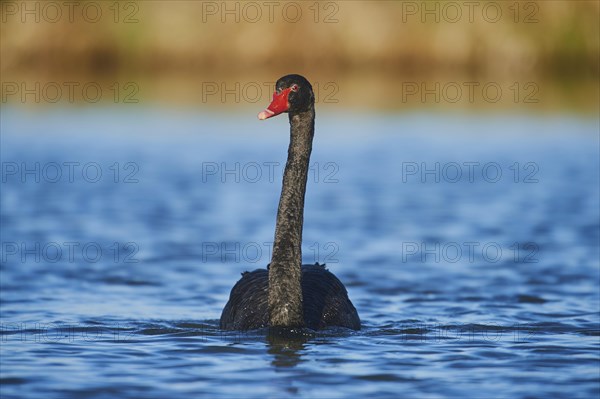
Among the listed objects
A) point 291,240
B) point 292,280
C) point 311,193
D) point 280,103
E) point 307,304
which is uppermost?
point 311,193

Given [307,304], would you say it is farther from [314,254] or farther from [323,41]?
[323,41]

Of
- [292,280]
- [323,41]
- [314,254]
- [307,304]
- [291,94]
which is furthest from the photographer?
[323,41]

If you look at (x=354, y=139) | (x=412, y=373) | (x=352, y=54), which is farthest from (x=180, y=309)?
(x=352, y=54)

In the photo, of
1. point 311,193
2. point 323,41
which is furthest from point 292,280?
point 323,41

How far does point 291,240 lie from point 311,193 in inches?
387

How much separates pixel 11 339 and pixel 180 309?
6.39 ft

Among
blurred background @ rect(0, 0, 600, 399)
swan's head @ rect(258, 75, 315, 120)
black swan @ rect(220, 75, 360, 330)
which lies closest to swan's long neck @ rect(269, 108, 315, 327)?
black swan @ rect(220, 75, 360, 330)

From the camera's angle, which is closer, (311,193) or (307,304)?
(307,304)

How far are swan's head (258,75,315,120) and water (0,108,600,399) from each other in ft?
5.45

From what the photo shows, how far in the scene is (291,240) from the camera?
27.4 ft

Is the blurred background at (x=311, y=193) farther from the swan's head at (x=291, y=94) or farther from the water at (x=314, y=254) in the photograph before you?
the swan's head at (x=291, y=94)

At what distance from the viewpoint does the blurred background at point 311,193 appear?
300 inches

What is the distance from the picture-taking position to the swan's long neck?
8.13 m

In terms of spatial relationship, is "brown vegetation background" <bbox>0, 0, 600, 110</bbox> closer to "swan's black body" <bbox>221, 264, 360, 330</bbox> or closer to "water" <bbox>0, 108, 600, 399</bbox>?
"water" <bbox>0, 108, 600, 399</bbox>
